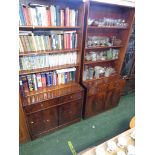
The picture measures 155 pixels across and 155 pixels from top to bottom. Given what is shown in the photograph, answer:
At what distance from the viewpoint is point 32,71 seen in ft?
5.71

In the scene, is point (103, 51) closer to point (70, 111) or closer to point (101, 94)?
point (101, 94)

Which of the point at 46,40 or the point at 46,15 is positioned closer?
the point at 46,15

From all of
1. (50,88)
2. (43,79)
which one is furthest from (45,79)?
(50,88)

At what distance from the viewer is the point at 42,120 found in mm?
1879

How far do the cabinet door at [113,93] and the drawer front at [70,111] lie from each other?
62 centimetres

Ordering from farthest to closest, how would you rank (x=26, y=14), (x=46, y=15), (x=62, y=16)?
(x=62, y=16) → (x=46, y=15) → (x=26, y=14)

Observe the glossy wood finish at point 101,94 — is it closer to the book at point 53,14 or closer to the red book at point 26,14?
the book at point 53,14

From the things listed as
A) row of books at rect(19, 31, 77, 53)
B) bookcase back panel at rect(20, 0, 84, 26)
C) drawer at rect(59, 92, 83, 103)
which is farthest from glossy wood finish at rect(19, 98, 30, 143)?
bookcase back panel at rect(20, 0, 84, 26)

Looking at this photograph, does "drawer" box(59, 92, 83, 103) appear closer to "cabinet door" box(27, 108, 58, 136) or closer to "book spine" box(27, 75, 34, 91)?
"cabinet door" box(27, 108, 58, 136)

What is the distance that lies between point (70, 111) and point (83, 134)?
17.6 inches

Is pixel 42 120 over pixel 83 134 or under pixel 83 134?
over

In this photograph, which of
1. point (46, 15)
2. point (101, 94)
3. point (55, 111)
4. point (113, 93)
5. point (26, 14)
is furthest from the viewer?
point (113, 93)

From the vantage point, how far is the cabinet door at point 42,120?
1.79 metres
